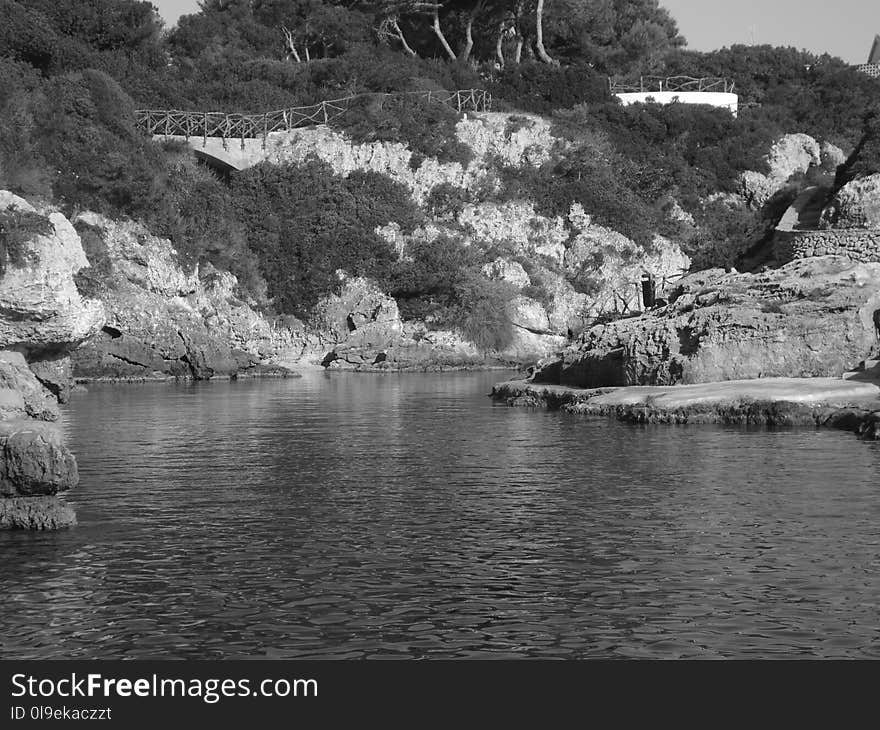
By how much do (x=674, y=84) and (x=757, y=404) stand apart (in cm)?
6182

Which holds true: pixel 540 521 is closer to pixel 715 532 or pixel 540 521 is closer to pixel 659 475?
pixel 715 532

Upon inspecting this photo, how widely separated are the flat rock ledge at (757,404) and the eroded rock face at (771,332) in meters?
0.69

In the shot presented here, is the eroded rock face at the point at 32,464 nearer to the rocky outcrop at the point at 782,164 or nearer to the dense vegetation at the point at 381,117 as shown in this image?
the dense vegetation at the point at 381,117

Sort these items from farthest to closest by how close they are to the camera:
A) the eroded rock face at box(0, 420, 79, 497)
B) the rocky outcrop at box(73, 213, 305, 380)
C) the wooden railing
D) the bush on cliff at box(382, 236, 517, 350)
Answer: the wooden railing < the bush on cliff at box(382, 236, 517, 350) < the rocky outcrop at box(73, 213, 305, 380) < the eroded rock face at box(0, 420, 79, 497)

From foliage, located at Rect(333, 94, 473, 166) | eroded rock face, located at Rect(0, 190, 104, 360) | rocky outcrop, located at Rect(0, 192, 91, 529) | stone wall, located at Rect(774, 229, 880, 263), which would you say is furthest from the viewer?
foliage, located at Rect(333, 94, 473, 166)

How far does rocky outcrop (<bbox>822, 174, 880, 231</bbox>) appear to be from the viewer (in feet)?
149

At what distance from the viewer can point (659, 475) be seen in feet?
68.9

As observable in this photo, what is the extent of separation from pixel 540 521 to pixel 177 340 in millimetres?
38091

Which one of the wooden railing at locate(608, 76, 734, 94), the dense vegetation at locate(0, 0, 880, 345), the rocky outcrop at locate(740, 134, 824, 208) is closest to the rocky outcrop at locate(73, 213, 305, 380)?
the dense vegetation at locate(0, 0, 880, 345)

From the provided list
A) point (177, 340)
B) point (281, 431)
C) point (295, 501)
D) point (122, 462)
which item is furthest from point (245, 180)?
point (295, 501)

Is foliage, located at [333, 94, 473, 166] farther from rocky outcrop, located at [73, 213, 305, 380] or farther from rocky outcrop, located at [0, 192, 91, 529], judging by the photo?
rocky outcrop, located at [0, 192, 91, 529]

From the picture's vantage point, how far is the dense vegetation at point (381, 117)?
62938mm

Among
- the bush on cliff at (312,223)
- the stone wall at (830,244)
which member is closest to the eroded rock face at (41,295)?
the stone wall at (830,244)

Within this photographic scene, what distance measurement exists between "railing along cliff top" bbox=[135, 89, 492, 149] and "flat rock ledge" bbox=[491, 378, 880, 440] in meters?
44.3
